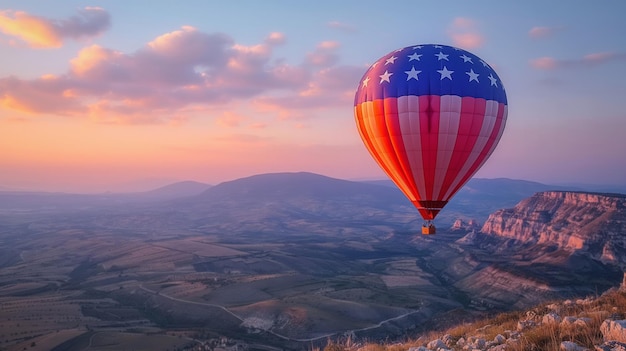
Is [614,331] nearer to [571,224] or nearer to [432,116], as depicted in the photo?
[432,116]

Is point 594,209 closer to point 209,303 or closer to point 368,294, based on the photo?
point 368,294

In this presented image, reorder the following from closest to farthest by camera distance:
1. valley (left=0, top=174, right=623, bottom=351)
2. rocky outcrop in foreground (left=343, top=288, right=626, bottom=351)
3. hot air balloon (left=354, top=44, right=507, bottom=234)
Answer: rocky outcrop in foreground (left=343, top=288, right=626, bottom=351), hot air balloon (left=354, top=44, right=507, bottom=234), valley (left=0, top=174, right=623, bottom=351)

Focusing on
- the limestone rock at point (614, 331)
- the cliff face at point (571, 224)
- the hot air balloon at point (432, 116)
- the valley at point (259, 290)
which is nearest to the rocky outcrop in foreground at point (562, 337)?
the limestone rock at point (614, 331)

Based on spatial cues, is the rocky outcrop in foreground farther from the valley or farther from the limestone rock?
the valley

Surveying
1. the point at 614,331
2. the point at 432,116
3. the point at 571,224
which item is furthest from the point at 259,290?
the point at 571,224

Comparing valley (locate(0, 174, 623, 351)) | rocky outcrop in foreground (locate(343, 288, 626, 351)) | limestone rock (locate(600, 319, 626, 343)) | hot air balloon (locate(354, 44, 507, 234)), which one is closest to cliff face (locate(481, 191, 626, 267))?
valley (locate(0, 174, 623, 351))

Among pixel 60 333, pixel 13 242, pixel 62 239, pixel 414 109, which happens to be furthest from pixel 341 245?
pixel 414 109

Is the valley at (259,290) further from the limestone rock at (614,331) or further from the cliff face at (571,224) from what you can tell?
the limestone rock at (614,331)
